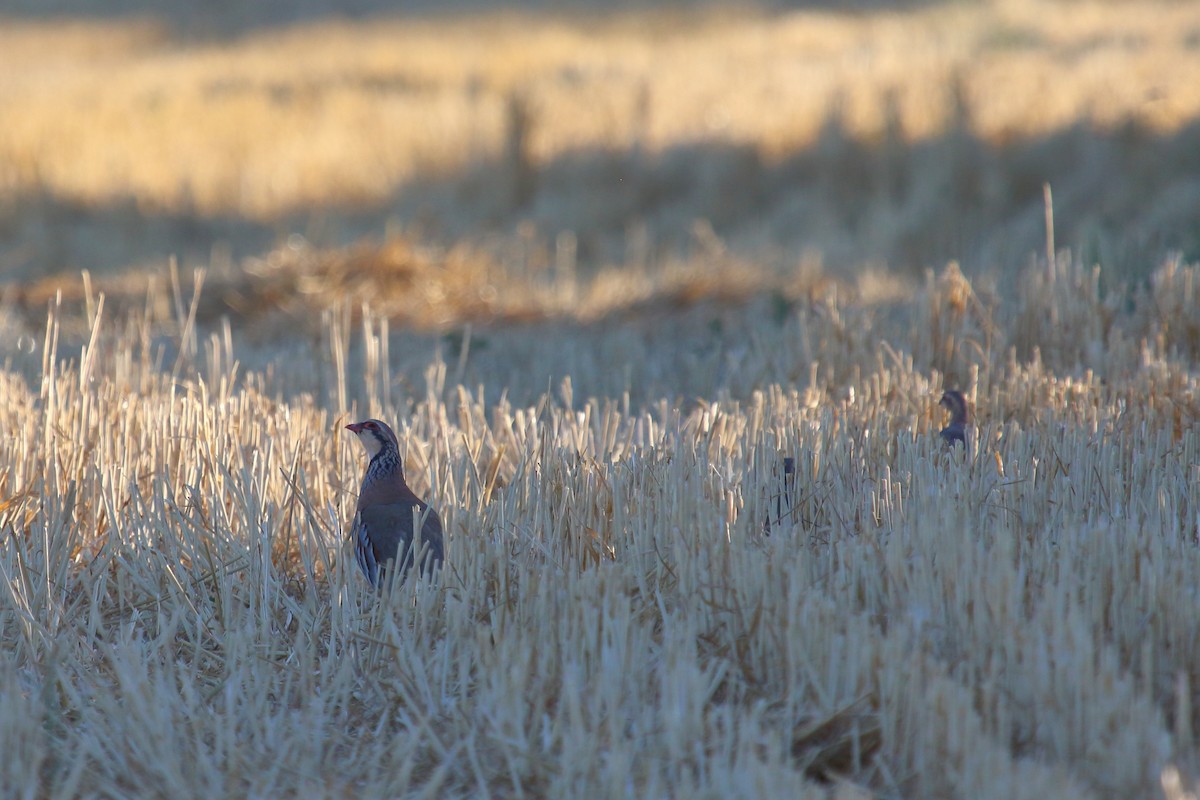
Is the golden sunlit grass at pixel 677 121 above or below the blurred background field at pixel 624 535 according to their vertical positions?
above

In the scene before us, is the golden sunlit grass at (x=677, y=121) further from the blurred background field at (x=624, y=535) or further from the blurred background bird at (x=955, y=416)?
the blurred background bird at (x=955, y=416)

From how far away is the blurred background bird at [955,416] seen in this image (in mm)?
4293

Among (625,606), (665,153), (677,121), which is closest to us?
(625,606)

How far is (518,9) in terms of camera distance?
31.7 meters

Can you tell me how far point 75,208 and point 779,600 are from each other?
15.7 metres

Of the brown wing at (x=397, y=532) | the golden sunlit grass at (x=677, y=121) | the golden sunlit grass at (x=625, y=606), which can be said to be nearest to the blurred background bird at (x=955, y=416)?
the golden sunlit grass at (x=625, y=606)

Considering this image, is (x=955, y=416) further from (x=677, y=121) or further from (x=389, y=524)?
(x=677, y=121)

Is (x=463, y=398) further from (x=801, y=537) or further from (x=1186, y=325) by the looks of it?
(x=1186, y=325)

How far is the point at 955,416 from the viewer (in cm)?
453

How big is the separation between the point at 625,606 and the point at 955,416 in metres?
2.15

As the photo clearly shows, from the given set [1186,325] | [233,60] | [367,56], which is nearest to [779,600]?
[1186,325]

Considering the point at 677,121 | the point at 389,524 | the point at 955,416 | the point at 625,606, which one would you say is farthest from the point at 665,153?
the point at 625,606

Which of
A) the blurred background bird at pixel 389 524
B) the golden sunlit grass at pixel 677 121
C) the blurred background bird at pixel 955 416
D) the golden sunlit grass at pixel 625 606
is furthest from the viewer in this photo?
the golden sunlit grass at pixel 677 121

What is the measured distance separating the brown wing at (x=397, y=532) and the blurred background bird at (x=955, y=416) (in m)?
1.75
